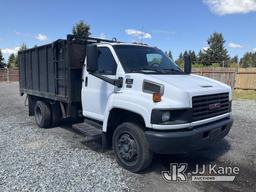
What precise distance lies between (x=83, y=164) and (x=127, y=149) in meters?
1.00

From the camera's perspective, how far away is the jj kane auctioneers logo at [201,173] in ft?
16.1

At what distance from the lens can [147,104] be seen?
4555mm

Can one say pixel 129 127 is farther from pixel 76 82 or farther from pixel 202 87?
pixel 76 82

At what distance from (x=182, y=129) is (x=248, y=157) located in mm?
2366

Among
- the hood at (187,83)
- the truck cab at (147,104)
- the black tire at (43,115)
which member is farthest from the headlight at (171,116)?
the black tire at (43,115)

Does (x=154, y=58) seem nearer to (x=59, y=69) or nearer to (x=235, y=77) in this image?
(x=59, y=69)

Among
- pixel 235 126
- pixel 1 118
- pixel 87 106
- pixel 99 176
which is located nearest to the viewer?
pixel 99 176

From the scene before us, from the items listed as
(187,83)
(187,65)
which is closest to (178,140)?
(187,83)

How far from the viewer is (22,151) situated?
6227mm

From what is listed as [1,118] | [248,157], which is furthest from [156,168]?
[1,118]

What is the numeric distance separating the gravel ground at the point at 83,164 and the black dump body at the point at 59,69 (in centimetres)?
120

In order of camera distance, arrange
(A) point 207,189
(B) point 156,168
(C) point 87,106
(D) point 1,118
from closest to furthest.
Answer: (A) point 207,189
(B) point 156,168
(C) point 87,106
(D) point 1,118

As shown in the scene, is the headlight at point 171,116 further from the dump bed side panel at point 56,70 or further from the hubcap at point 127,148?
the dump bed side panel at point 56,70

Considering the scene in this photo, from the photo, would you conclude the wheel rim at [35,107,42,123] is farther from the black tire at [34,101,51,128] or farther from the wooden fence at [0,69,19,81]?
the wooden fence at [0,69,19,81]
